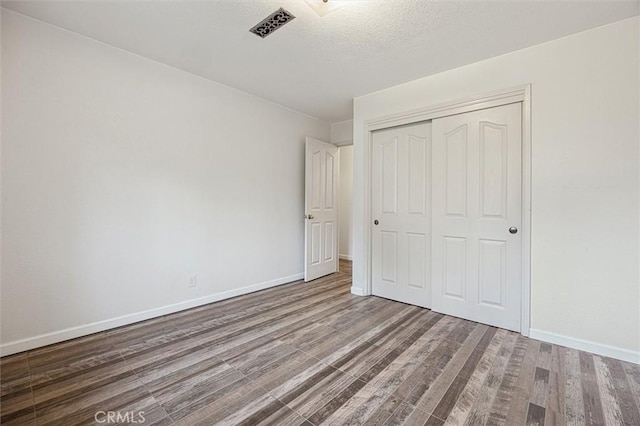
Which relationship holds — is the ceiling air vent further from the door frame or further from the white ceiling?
the door frame

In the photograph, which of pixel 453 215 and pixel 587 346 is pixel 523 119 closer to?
pixel 453 215

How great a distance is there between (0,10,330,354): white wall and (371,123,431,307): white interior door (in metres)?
1.59

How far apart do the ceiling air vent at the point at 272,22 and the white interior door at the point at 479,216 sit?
1.83m

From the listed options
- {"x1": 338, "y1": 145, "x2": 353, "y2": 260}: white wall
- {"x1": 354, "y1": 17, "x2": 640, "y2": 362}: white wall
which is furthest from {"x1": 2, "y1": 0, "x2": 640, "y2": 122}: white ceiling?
{"x1": 338, "y1": 145, "x2": 353, "y2": 260}: white wall

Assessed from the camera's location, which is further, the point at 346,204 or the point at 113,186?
the point at 346,204

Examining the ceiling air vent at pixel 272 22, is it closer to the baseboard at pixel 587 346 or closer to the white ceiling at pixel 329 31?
the white ceiling at pixel 329 31

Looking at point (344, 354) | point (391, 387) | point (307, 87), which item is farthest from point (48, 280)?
point (307, 87)

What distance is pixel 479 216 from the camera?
9.01 ft

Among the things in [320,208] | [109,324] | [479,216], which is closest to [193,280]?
[109,324]

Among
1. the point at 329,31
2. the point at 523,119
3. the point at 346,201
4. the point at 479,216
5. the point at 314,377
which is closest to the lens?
the point at 314,377

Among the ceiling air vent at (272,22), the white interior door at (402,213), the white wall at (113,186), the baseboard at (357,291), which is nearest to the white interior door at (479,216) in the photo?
the white interior door at (402,213)

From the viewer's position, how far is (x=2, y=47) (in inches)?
80.0

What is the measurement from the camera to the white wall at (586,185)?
2074 millimetres

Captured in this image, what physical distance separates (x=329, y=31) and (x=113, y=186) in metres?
2.34
